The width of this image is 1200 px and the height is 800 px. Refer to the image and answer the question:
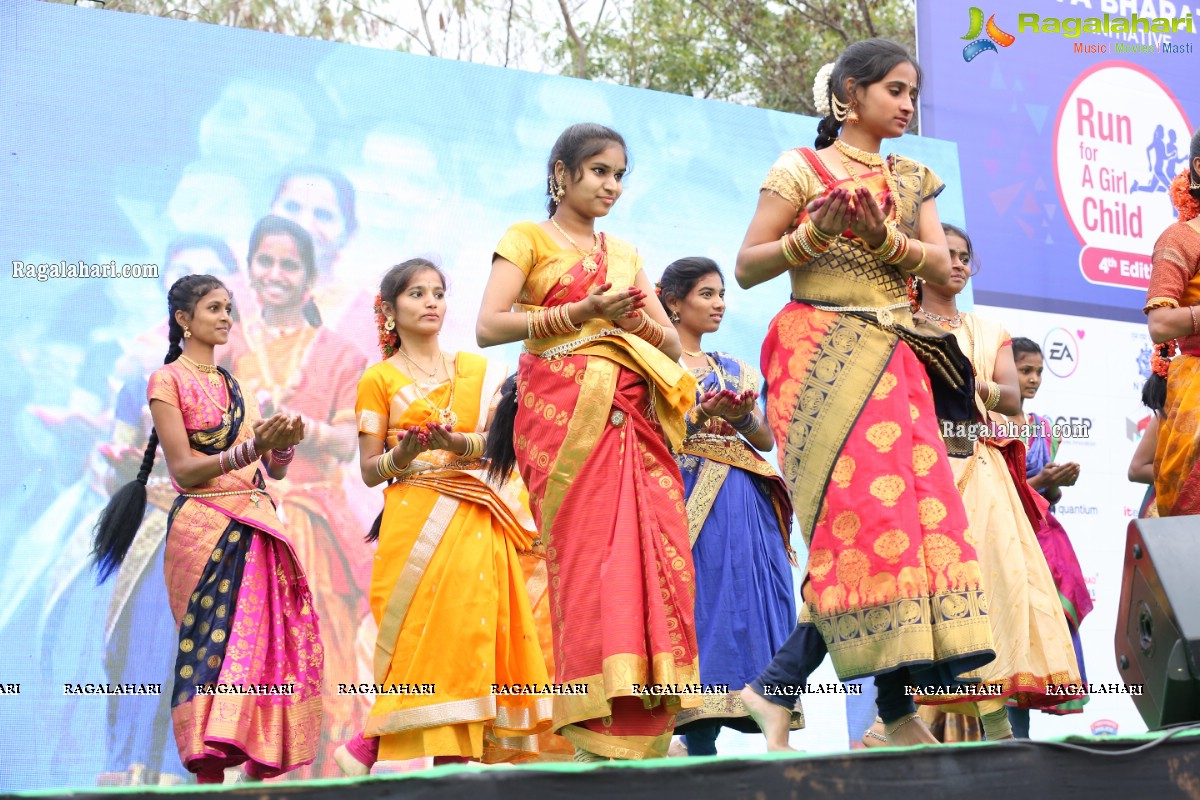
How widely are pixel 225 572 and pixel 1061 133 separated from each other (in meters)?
5.43

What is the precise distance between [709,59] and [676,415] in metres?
10.3

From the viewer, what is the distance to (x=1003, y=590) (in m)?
4.84

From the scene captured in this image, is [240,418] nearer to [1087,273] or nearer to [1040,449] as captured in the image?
[1040,449]

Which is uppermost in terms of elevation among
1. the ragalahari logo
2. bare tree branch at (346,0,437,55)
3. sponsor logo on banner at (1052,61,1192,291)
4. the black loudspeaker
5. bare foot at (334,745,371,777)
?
bare tree branch at (346,0,437,55)

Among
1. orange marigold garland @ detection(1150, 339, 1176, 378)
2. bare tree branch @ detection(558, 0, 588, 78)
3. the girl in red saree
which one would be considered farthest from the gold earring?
bare tree branch @ detection(558, 0, 588, 78)

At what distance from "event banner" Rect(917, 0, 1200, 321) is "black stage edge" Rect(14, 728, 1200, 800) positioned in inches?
220

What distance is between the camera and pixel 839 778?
2.07 metres

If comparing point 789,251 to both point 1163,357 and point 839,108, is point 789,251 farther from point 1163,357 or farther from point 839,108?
point 1163,357

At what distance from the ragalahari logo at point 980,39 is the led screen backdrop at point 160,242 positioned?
220cm

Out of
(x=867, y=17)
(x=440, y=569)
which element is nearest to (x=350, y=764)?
(x=440, y=569)

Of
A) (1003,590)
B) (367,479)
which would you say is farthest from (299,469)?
(1003,590)

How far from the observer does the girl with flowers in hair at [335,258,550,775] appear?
4344 mm

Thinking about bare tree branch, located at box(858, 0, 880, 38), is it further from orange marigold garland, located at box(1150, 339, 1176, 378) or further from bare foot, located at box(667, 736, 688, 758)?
bare foot, located at box(667, 736, 688, 758)

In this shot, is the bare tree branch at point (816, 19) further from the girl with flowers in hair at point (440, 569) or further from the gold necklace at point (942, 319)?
the girl with flowers in hair at point (440, 569)
